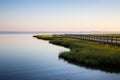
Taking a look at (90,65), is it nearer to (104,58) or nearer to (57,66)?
(104,58)

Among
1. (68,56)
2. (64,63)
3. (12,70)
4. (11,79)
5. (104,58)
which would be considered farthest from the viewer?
(68,56)

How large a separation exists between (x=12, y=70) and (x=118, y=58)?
12.9 m

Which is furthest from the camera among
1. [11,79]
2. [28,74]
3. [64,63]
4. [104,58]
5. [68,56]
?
[68,56]

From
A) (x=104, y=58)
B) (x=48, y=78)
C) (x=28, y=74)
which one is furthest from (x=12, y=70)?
(x=104, y=58)

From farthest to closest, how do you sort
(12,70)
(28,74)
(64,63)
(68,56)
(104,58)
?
(68,56), (64,63), (104,58), (12,70), (28,74)

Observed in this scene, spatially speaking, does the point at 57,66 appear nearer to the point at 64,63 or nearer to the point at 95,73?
the point at 64,63

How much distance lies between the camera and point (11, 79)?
2172cm

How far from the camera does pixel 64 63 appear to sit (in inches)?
1195

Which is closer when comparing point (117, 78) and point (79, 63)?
point (117, 78)

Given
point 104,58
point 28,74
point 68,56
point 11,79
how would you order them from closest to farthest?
point 11,79
point 28,74
point 104,58
point 68,56

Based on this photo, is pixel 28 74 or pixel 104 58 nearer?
pixel 28 74

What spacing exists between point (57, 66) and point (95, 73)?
6022mm

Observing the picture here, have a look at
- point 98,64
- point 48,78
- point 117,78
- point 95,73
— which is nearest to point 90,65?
point 98,64

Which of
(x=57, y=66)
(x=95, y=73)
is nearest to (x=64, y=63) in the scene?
(x=57, y=66)
